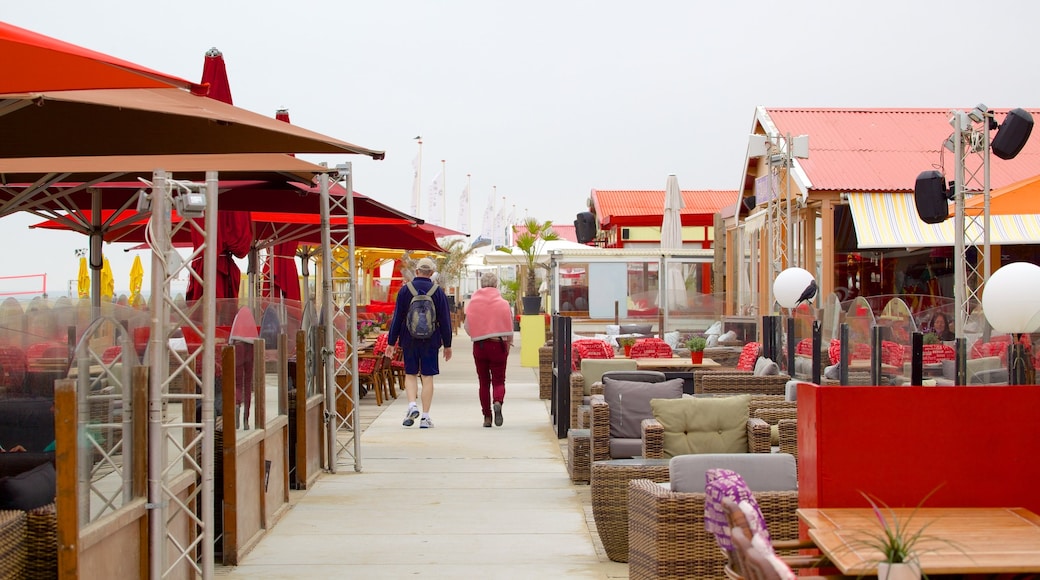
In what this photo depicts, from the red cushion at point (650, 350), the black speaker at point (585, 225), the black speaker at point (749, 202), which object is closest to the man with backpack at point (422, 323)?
the red cushion at point (650, 350)

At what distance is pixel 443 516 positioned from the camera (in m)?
8.52

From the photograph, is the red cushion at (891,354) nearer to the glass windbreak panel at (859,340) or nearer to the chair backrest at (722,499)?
the glass windbreak panel at (859,340)

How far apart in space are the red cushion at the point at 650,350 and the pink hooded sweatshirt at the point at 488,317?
87.6 inches

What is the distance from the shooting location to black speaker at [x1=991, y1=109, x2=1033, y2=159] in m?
12.3

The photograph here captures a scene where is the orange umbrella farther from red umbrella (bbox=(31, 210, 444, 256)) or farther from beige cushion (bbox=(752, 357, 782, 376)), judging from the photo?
red umbrella (bbox=(31, 210, 444, 256))

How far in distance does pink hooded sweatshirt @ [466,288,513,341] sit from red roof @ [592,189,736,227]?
80.5 feet

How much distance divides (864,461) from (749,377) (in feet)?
19.5

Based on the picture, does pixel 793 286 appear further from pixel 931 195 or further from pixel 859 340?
pixel 931 195

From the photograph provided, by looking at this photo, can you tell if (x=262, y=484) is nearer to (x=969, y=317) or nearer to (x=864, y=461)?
(x=864, y=461)

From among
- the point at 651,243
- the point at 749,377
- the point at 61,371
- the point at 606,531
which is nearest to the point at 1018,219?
the point at 749,377

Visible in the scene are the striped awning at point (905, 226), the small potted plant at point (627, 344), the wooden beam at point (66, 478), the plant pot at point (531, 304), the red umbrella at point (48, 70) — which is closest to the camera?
the red umbrella at point (48, 70)

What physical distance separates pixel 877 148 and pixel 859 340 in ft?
37.9

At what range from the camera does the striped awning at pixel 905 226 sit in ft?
64.0

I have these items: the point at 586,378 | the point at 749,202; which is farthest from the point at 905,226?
the point at 586,378
